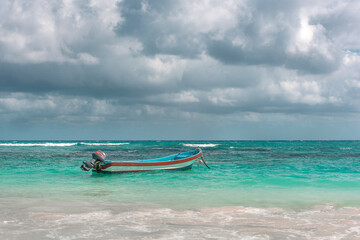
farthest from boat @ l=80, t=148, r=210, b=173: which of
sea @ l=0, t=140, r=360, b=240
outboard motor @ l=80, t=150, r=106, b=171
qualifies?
sea @ l=0, t=140, r=360, b=240

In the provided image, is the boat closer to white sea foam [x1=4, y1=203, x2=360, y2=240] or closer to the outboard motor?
the outboard motor

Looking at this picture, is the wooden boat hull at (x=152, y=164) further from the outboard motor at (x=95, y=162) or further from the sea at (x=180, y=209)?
the sea at (x=180, y=209)

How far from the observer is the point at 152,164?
22.2 metres

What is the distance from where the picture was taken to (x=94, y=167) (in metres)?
20.5

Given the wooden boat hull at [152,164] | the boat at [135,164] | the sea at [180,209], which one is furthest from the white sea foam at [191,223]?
the wooden boat hull at [152,164]

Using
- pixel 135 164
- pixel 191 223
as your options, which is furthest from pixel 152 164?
pixel 191 223

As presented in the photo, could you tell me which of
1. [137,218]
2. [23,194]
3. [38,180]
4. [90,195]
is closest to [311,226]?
[137,218]

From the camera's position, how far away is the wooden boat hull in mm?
20969

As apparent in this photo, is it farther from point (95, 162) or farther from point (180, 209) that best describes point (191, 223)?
point (95, 162)

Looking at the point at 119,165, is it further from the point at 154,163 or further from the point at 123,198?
the point at 123,198

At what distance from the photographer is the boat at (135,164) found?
20.8 m

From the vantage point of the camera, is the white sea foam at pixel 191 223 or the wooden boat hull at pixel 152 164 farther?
the wooden boat hull at pixel 152 164

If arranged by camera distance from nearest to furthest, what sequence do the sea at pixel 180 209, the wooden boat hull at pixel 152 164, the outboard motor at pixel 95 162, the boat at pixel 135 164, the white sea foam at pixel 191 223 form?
the white sea foam at pixel 191 223 → the sea at pixel 180 209 → the outboard motor at pixel 95 162 → the boat at pixel 135 164 → the wooden boat hull at pixel 152 164

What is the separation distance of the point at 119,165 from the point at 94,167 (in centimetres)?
154
